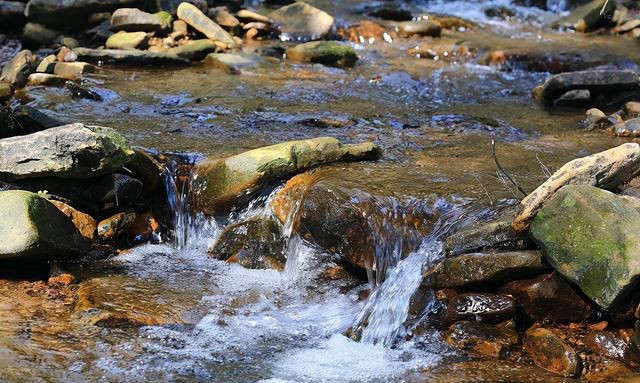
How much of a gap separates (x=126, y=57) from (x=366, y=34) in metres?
4.06

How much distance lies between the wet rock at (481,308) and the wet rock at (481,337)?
0.14ft

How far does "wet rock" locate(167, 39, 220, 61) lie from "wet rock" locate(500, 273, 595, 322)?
648cm

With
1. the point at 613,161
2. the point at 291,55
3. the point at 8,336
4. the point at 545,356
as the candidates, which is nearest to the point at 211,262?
the point at 8,336

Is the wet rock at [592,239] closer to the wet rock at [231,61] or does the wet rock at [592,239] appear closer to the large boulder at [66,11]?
the wet rock at [231,61]

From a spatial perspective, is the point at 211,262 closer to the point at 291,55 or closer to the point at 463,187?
the point at 463,187

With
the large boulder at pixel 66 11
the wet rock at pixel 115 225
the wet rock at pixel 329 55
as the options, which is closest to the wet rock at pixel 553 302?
the wet rock at pixel 115 225

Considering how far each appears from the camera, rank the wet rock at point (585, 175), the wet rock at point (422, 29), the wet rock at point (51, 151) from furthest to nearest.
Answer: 1. the wet rock at point (422, 29)
2. the wet rock at point (51, 151)
3. the wet rock at point (585, 175)

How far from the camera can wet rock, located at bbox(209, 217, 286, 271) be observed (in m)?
5.02

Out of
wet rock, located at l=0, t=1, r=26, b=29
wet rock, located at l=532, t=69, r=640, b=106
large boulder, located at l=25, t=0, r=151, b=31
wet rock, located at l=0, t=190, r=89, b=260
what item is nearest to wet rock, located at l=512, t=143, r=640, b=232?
wet rock, located at l=0, t=190, r=89, b=260

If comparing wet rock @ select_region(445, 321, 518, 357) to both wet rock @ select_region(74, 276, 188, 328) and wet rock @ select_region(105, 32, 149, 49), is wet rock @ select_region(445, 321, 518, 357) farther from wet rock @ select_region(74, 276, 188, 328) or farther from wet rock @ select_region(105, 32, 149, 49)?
wet rock @ select_region(105, 32, 149, 49)

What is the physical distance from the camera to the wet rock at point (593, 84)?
792 cm

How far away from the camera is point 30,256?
14.7ft

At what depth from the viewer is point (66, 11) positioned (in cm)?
1026

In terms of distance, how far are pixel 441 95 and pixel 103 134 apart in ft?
15.0
